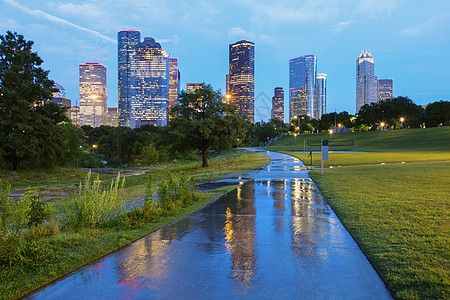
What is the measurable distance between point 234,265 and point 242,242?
1.05 meters

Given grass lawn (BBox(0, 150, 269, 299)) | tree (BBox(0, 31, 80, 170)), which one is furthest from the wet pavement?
tree (BBox(0, 31, 80, 170))

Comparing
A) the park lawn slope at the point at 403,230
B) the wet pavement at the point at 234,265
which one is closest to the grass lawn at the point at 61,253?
the wet pavement at the point at 234,265

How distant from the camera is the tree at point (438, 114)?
90875 millimetres

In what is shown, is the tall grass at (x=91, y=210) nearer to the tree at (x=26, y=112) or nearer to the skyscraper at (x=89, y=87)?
the tree at (x=26, y=112)

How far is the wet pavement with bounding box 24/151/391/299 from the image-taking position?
350cm

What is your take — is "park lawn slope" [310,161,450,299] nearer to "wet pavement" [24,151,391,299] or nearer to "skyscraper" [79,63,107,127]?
"wet pavement" [24,151,391,299]

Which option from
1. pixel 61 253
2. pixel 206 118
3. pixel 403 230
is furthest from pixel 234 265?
pixel 206 118

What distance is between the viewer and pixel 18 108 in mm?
20797

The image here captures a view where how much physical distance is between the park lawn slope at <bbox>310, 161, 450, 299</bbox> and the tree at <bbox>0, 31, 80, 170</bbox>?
67.8 ft

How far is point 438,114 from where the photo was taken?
3669 inches

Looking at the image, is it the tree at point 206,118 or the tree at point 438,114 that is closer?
the tree at point 206,118

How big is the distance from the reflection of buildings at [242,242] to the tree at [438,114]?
351 ft

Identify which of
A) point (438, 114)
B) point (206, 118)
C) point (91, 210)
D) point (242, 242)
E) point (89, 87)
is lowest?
point (242, 242)

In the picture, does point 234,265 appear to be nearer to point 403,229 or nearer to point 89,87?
point 403,229
